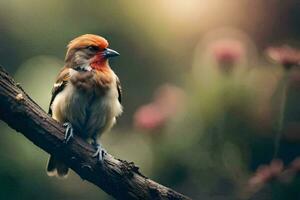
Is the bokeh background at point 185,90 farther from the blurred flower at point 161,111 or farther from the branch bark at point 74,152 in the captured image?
the branch bark at point 74,152

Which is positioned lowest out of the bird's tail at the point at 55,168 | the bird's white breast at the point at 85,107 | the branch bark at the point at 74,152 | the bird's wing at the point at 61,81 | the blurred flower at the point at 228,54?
the branch bark at the point at 74,152

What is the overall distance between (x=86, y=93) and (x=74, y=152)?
0.38 m

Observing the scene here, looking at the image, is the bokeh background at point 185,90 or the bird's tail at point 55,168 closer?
the bird's tail at point 55,168

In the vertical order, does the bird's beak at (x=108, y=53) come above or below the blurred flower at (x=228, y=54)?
below

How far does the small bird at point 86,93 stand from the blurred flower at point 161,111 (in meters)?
0.23

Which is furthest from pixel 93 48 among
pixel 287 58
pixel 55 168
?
pixel 287 58

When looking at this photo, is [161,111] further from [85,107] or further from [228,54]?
[85,107]

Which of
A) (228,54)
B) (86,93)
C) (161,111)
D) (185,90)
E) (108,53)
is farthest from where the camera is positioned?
(185,90)

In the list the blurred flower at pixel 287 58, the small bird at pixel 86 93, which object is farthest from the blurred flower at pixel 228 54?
the small bird at pixel 86 93

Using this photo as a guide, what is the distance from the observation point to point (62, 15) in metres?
4.88

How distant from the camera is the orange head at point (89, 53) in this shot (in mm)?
3238

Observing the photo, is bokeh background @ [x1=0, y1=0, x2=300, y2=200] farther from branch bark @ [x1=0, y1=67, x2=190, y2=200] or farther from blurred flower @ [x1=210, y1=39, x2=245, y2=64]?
branch bark @ [x1=0, y1=67, x2=190, y2=200]

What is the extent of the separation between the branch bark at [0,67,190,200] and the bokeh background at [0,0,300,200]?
63cm

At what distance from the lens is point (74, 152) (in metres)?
2.82
